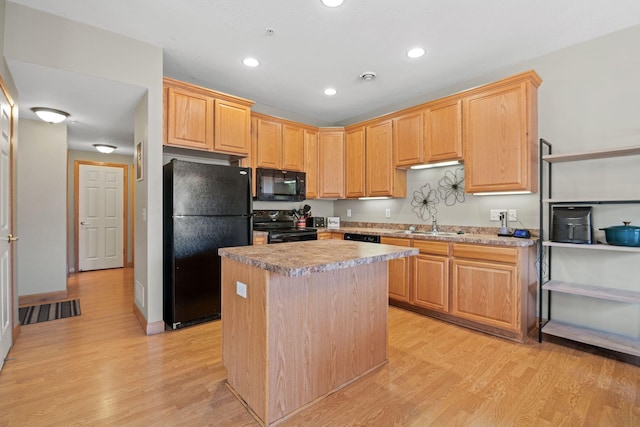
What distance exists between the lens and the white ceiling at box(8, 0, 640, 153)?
229cm

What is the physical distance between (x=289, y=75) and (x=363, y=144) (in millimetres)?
1429

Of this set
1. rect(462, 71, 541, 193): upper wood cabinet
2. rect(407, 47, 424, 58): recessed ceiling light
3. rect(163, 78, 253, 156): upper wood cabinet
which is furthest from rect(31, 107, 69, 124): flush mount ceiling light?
rect(462, 71, 541, 193): upper wood cabinet

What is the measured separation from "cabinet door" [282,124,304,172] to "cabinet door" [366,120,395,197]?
0.96m

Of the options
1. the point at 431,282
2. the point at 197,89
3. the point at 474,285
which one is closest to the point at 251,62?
the point at 197,89

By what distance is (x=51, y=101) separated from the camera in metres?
3.12

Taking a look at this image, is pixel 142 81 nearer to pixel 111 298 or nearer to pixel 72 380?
pixel 72 380

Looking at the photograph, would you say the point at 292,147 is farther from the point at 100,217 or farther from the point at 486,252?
the point at 100,217

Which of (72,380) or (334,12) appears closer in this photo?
(72,380)

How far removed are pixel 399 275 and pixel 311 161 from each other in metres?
2.07

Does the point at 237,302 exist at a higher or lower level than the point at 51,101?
lower

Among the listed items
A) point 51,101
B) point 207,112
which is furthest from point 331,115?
point 51,101

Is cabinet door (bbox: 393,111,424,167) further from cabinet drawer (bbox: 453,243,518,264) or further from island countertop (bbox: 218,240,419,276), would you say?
island countertop (bbox: 218,240,419,276)

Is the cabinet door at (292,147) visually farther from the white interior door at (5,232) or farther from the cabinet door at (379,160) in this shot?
the white interior door at (5,232)

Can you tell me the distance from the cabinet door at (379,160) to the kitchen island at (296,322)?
2.09 metres
